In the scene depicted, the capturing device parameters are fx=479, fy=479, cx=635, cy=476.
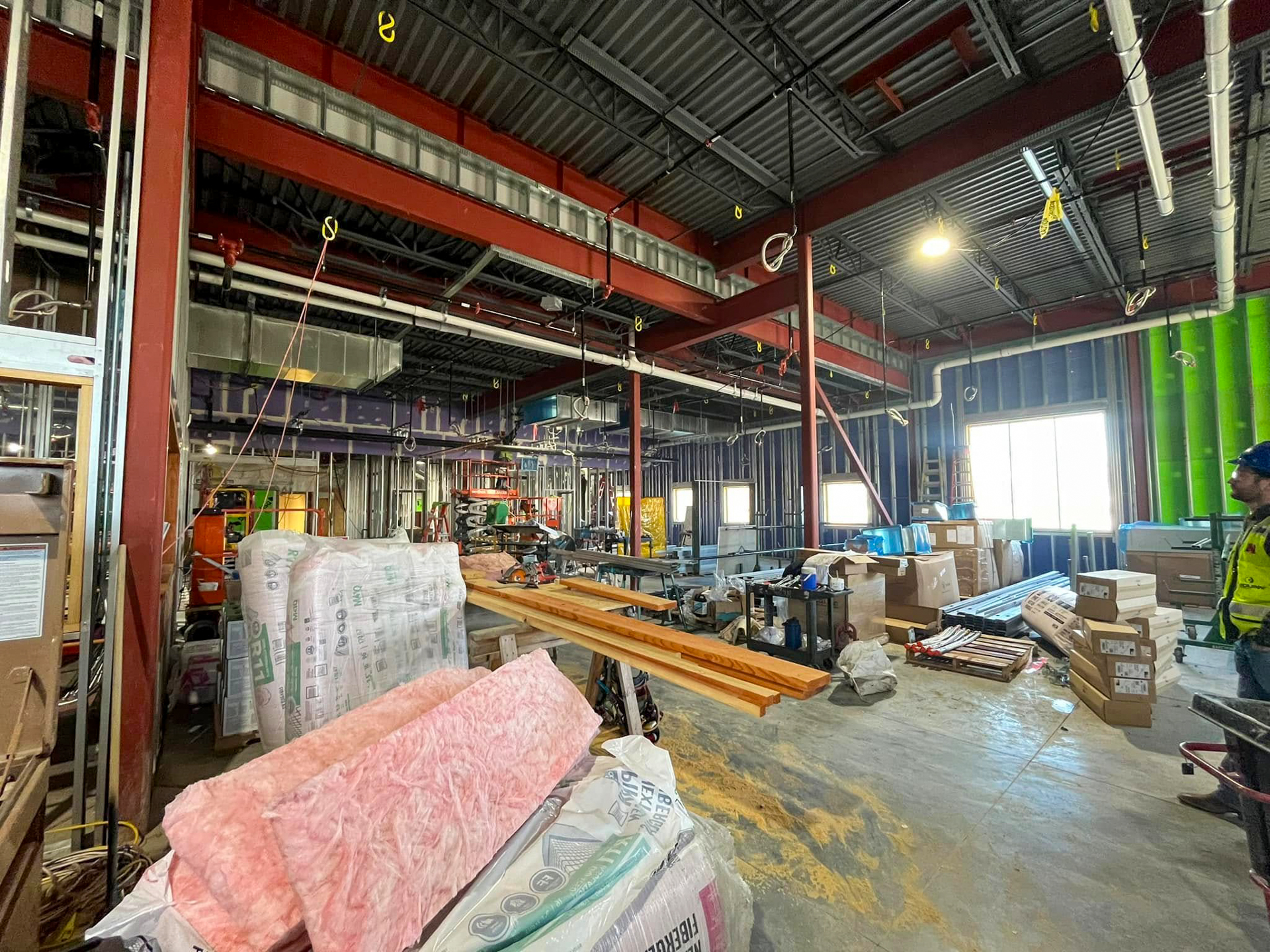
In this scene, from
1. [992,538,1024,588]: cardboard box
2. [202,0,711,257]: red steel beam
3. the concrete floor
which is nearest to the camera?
the concrete floor

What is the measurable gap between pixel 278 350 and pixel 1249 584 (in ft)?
25.1

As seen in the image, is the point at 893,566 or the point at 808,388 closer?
the point at 808,388

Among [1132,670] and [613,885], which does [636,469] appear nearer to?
[1132,670]

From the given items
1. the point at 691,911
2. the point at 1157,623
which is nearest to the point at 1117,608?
the point at 1157,623

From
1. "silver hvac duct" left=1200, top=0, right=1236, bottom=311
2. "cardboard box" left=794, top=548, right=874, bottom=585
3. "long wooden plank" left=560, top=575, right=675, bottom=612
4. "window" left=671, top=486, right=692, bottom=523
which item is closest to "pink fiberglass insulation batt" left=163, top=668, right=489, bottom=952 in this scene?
"long wooden plank" left=560, top=575, right=675, bottom=612

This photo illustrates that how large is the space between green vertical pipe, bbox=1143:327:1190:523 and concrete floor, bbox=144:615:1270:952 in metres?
Result: 5.74

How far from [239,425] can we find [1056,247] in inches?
482

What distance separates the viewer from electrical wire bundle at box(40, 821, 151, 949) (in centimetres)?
140

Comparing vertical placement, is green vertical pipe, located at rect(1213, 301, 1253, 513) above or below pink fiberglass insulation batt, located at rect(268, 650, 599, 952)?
above

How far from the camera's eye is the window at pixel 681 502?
15.4 metres

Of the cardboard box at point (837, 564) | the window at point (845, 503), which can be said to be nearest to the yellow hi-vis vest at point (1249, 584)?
the cardboard box at point (837, 564)

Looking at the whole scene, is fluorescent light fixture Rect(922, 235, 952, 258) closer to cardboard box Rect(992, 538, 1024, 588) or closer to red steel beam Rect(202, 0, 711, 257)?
red steel beam Rect(202, 0, 711, 257)

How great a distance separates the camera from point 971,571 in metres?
6.51

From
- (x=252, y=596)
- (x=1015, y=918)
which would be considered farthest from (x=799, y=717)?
(x=252, y=596)
